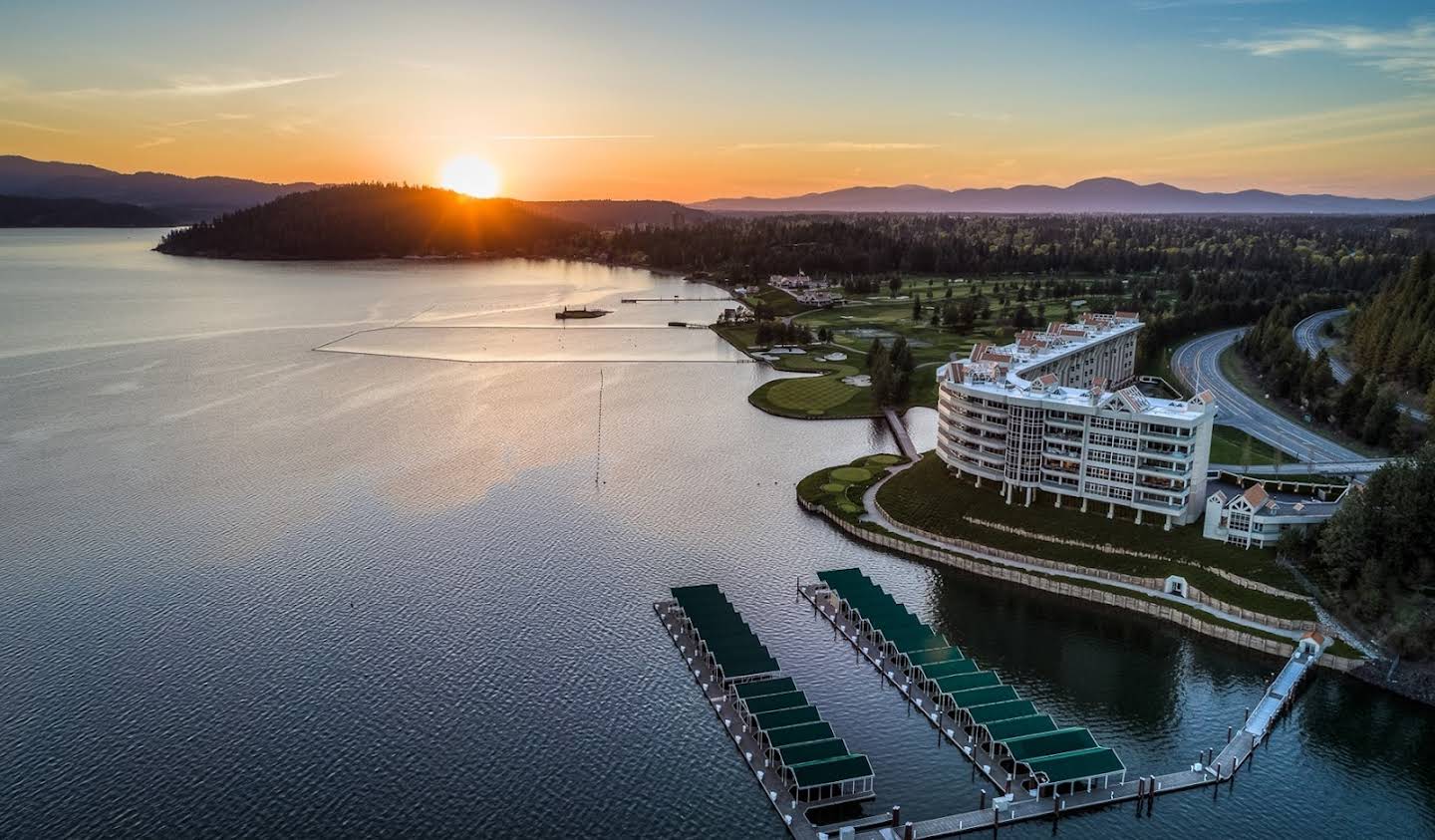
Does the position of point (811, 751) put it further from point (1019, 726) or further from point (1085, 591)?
point (1085, 591)

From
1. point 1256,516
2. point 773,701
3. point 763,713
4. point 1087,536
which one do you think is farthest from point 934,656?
point 1256,516

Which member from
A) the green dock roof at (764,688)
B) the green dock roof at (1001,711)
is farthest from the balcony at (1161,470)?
the green dock roof at (764,688)

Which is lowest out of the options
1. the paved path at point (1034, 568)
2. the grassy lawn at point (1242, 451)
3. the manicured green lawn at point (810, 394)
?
the paved path at point (1034, 568)

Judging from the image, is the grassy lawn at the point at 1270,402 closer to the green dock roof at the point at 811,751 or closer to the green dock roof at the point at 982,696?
the green dock roof at the point at 982,696

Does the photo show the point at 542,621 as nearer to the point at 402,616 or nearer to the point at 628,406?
the point at 402,616

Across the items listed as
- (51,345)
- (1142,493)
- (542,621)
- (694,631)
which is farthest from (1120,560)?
(51,345)

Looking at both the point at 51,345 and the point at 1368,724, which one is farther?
the point at 51,345
